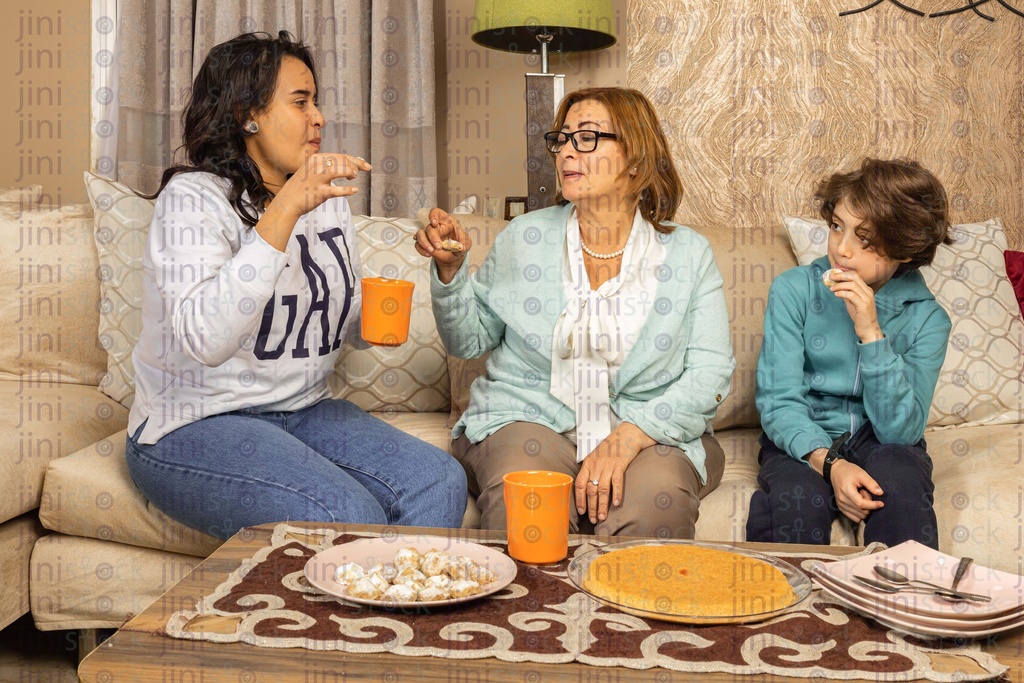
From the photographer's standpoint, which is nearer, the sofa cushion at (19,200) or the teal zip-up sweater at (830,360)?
the teal zip-up sweater at (830,360)

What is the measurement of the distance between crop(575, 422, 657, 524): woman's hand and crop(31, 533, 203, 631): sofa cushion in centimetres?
71

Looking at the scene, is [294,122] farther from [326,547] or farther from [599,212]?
[326,547]

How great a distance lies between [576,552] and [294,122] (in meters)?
0.93

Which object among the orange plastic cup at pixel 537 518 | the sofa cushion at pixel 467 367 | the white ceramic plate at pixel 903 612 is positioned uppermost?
the sofa cushion at pixel 467 367

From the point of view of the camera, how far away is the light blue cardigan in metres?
1.72

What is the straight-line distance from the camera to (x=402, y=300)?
1.49m

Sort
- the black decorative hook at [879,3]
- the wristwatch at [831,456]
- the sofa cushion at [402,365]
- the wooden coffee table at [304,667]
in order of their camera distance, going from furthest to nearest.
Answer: the black decorative hook at [879,3]
the sofa cushion at [402,365]
the wristwatch at [831,456]
the wooden coffee table at [304,667]

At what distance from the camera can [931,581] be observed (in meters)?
0.99

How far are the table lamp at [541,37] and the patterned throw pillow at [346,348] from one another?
22.8 inches

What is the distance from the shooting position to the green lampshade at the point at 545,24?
237 cm

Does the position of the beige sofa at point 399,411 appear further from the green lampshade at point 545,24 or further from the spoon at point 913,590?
the spoon at point 913,590

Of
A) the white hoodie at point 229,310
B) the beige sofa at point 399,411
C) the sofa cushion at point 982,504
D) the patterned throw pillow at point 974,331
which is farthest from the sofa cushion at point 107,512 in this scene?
the patterned throw pillow at point 974,331

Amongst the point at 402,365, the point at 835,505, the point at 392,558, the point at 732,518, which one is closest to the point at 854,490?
the point at 835,505

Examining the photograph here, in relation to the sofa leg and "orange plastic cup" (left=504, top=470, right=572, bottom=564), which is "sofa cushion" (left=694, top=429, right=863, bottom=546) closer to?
"orange plastic cup" (left=504, top=470, right=572, bottom=564)
